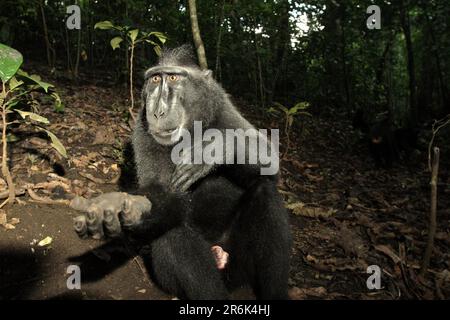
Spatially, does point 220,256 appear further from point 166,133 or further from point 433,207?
point 433,207

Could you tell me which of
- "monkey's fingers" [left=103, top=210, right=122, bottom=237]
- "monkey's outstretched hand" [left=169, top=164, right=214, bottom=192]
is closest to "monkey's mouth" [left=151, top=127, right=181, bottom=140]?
"monkey's outstretched hand" [left=169, top=164, right=214, bottom=192]

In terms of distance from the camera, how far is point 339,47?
12867 mm

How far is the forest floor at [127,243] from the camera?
3.51 meters

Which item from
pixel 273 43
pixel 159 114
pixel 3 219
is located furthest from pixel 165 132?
pixel 273 43

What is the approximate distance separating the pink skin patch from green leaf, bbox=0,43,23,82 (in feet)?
7.10

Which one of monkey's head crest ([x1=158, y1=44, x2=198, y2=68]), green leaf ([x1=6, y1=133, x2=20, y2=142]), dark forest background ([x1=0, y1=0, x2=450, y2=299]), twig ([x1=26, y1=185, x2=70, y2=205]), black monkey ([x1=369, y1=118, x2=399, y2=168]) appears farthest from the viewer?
black monkey ([x1=369, y1=118, x2=399, y2=168])

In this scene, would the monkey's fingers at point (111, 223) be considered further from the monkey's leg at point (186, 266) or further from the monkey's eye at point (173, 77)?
the monkey's eye at point (173, 77)

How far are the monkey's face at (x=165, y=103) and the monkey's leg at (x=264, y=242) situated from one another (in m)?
0.83

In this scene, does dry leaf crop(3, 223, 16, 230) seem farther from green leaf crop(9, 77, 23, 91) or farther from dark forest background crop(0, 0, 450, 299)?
green leaf crop(9, 77, 23, 91)

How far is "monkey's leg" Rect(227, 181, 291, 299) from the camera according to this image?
3102mm

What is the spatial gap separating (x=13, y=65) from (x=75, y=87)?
5.29 m

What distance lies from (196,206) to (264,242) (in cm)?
74

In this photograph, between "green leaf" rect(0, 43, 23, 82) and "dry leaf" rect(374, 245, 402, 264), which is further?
"dry leaf" rect(374, 245, 402, 264)
